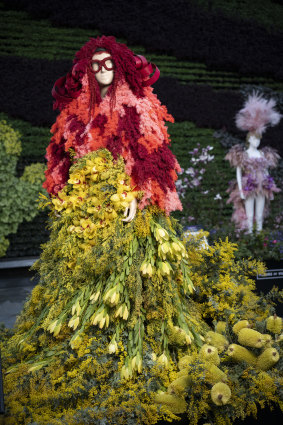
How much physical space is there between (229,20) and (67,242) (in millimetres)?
5995

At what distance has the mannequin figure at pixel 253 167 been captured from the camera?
19.7 feet

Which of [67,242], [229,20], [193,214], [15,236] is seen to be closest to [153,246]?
[67,242]

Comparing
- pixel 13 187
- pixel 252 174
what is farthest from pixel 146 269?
pixel 252 174

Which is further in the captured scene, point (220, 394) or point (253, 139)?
point (253, 139)

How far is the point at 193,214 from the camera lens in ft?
21.9

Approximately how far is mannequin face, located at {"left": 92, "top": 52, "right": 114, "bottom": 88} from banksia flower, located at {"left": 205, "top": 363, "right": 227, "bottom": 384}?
1.61 metres

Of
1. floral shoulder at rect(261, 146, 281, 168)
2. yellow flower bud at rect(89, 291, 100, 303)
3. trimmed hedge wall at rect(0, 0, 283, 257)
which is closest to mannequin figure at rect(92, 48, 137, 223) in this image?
yellow flower bud at rect(89, 291, 100, 303)

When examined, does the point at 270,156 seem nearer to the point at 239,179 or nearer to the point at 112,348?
the point at 239,179

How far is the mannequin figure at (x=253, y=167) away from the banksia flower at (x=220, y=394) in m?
4.33

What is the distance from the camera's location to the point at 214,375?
1.96 meters

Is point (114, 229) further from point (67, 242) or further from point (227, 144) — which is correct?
point (227, 144)

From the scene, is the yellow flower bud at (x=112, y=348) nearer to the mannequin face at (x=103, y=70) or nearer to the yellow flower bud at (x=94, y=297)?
the yellow flower bud at (x=94, y=297)

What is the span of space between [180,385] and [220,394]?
0.19 meters

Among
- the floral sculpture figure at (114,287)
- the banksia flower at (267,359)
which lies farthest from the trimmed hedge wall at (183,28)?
the banksia flower at (267,359)
